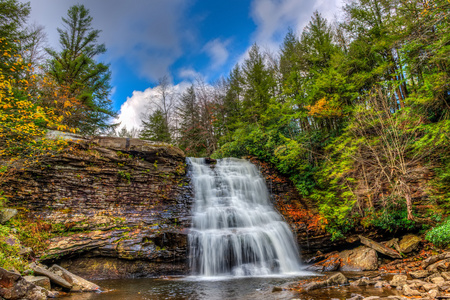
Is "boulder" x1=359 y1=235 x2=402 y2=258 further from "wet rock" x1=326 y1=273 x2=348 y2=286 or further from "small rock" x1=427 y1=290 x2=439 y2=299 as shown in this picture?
"small rock" x1=427 y1=290 x2=439 y2=299

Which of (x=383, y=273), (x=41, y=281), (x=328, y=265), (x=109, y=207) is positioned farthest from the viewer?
(x=109, y=207)

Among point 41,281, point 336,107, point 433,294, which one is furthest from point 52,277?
point 336,107

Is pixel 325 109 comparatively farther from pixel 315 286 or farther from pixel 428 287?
pixel 315 286

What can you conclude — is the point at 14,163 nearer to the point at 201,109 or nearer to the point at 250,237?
the point at 250,237

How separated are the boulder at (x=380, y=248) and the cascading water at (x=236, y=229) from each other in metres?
2.82

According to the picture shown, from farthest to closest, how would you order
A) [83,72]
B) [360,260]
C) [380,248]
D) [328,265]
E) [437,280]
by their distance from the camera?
[83,72] → [328,265] → [380,248] → [360,260] → [437,280]

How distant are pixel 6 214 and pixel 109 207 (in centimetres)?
319

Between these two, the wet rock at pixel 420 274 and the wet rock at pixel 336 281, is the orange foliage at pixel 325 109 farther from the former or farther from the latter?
the wet rock at pixel 336 281

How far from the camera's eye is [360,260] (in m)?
8.19

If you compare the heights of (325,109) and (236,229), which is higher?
(325,109)

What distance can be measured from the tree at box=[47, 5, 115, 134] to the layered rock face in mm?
4848

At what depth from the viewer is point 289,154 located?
42.2ft

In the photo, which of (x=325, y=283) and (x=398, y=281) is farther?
(x=325, y=283)

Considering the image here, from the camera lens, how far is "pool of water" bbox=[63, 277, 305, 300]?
5270 mm
